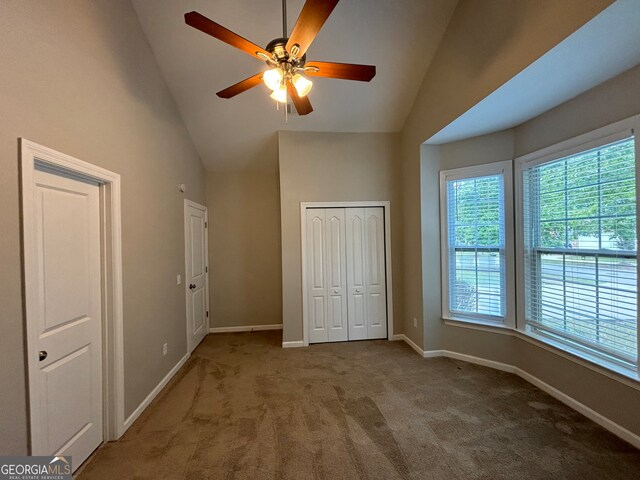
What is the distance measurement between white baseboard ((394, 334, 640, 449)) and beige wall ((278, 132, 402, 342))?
0.67 metres

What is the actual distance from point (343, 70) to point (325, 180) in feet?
6.71

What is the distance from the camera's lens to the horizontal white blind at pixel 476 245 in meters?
3.03

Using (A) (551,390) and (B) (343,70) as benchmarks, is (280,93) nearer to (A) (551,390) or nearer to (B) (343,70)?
(B) (343,70)

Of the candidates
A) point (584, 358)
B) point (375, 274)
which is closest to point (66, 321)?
point (375, 274)

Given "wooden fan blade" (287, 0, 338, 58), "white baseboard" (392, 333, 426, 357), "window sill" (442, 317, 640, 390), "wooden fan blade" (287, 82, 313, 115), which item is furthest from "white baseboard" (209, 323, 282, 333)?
"wooden fan blade" (287, 0, 338, 58)

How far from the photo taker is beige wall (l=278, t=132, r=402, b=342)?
3783mm

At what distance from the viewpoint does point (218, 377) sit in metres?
2.98

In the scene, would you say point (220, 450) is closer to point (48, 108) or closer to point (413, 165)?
point (48, 108)

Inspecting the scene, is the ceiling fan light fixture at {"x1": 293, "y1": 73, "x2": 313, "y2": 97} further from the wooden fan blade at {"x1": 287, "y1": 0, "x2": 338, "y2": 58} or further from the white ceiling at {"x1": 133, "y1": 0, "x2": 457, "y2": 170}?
the white ceiling at {"x1": 133, "y1": 0, "x2": 457, "y2": 170}

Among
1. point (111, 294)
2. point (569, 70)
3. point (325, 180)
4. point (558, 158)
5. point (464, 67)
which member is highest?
point (464, 67)

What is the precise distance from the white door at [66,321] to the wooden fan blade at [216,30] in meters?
1.20

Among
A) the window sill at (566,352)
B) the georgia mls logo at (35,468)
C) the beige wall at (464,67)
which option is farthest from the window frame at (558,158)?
the georgia mls logo at (35,468)

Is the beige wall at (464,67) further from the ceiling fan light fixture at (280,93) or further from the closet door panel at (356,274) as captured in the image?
the ceiling fan light fixture at (280,93)

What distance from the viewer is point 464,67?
2463 mm
